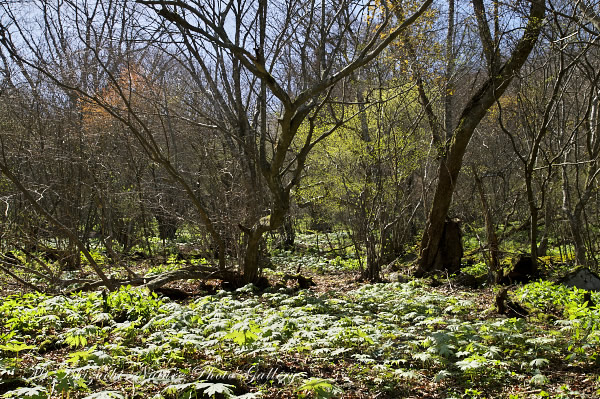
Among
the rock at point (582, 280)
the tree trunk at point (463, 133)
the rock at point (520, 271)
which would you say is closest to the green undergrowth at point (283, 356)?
the rock at point (582, 280)

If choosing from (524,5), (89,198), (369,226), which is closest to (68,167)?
(89,198)

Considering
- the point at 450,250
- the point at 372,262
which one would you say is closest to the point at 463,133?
the point at 450,250

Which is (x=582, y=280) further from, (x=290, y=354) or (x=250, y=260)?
(x=250, y=260)

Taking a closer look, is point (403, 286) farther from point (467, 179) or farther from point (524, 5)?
point (467, 179)

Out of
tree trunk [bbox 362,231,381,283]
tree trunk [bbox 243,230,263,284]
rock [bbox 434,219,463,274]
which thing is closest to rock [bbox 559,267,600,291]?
rock [bbox 434,219,463,274]

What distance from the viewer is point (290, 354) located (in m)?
4.27

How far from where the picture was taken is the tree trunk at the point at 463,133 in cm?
776

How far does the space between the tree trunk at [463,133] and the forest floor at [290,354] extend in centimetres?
351

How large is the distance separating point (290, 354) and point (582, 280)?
539 cm

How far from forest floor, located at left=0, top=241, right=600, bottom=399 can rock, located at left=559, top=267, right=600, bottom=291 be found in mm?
1269

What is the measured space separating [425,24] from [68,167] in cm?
915

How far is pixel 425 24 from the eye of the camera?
8.77m

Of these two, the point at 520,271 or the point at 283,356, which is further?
the point at 520,271

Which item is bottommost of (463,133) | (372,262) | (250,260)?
(372,262)
